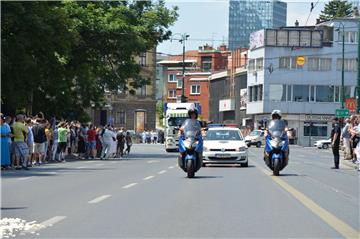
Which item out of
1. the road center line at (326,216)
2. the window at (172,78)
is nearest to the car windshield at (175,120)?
the road center line at (326,216)

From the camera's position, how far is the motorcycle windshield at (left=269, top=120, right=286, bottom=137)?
2350 cm

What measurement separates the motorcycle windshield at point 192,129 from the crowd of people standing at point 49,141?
7521mm

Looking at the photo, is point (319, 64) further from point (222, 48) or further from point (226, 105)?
point (222, 48)

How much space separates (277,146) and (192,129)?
263 cm

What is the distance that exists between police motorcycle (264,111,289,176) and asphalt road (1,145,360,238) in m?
1.57

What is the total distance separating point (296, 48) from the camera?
318 ft

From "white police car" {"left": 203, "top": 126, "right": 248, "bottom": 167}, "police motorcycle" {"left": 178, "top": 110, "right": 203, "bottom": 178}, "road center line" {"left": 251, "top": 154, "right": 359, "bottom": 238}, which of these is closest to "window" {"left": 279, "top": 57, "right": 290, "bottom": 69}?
"white police car" {"left": 203, "top": 126, "right": 248, "bottom": 167}

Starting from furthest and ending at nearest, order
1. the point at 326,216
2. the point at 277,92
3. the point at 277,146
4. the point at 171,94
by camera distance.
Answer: the point at 171,94 < the point at 277,92 < the point at 277,146 < the point at 326,216

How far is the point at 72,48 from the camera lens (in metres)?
43.8

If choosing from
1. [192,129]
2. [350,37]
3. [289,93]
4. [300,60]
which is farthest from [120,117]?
[192,129]

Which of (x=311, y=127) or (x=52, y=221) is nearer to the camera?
(x=52, y=221)

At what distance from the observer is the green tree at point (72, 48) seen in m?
34.9

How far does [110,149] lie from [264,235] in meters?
33.6

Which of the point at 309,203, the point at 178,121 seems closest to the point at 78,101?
the point at 178,121
